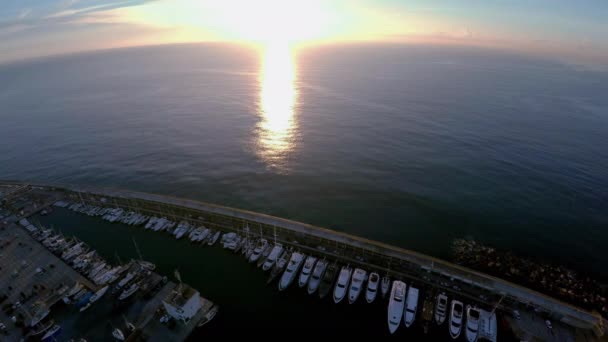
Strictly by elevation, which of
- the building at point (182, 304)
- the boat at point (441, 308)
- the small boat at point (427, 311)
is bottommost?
the small boat at point (427, 311)

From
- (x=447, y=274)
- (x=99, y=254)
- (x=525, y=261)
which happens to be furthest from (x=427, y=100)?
(x=99, y=254)

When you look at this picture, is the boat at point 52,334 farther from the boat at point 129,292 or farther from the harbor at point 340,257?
the harbor at point 340,257

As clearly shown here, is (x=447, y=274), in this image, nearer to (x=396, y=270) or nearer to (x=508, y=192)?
(x=396, y=270)

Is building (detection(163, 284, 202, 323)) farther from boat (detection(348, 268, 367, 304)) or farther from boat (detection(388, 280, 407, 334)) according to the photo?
boat (detection(388, 280, 407, 334))

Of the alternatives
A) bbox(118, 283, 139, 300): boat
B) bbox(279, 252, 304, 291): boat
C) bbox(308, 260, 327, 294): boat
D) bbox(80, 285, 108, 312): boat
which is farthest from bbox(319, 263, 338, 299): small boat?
bbox(80, 285, 108, 312): boat

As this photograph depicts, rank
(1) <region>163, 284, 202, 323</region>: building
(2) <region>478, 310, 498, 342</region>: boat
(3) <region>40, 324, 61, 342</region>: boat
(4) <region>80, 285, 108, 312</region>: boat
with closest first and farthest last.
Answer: (3) <region>40, 324, 61, 342</region>: boat
(2) <region>478, 310, 498, 342</region>: boat
(1) <region>163, 284, 202, 323</region>: building
(4) <region>80, 285, 108, 312</region>: boat

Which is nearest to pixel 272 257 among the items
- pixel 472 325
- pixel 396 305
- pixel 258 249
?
pixel 258 249

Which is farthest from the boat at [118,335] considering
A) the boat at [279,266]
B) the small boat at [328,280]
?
the small boat at [328,280]
